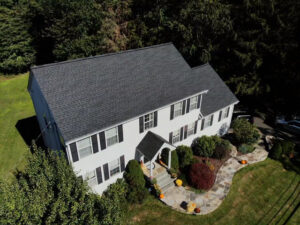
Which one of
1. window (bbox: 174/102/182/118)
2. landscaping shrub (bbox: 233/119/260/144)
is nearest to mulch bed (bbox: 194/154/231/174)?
landscaping shrub (bbox: 233/119/260/144)

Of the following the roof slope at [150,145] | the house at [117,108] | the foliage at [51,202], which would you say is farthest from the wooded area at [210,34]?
the foliage at [51,202]

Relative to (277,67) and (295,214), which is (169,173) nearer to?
(295,214)

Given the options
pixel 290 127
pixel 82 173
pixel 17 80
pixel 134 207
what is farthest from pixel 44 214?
pixel 17 80

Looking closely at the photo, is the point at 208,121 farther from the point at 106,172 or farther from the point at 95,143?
the point at 95,143

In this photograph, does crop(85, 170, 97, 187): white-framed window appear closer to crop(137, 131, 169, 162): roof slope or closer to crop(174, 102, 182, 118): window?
crop(137, 131, 169, 162): roof slope

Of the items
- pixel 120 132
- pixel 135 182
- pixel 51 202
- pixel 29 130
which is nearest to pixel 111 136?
pixel 120 132

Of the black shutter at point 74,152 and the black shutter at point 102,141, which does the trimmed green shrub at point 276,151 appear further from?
the black shutter at point 74,152
